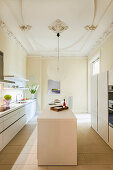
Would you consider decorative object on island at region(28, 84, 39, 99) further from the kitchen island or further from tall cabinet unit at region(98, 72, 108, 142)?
the kitchen island

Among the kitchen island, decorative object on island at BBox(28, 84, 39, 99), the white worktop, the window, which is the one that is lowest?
the kitchen island

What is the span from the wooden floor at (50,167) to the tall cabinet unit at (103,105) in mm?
263

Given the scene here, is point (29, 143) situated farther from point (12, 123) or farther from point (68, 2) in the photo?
point (68, 2)

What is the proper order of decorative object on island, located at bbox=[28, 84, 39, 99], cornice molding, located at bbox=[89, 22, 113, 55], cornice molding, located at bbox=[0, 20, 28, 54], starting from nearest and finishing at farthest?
cornice molding, located at bbox=[0, 20, 28, 54], cornice molding, located at bbox=[89, 22, 113, 55], decorative object on island, located at bbox=[28, 84, 39, 99]

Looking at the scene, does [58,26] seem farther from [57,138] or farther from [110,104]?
[57,138]

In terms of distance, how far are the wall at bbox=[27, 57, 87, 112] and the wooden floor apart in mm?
3422

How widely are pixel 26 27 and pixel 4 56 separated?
111cm

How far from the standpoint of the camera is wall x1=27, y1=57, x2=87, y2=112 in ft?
22.5

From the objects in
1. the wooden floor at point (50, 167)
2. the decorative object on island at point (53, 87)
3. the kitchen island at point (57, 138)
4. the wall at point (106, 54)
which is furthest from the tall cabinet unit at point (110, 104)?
the decorative object on island at point (53, 87)

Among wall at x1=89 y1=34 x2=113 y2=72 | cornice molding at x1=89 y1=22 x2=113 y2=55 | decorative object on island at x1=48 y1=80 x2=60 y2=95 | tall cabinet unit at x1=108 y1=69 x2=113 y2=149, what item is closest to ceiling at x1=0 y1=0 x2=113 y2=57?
cornice molding at x1=89 y1=22 x2=113 y2=55

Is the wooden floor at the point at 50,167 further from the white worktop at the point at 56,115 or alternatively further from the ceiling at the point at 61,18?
the ceiling at the point at 61,18

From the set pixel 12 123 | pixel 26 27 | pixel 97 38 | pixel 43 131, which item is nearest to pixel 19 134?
pixel 12 123

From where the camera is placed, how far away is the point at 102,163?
221 cm

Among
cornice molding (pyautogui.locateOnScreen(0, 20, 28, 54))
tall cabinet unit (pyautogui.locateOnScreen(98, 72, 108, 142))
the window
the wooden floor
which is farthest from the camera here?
the window
